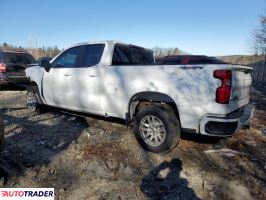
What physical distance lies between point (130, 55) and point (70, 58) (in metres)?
1.39

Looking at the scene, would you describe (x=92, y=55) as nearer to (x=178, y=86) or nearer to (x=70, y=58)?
(x=70, y=58)

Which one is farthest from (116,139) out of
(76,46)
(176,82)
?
(76,46)

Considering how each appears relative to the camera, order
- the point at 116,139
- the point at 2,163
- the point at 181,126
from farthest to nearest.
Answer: the point at 116,139 → the point at 181,126 → the point at 2,163

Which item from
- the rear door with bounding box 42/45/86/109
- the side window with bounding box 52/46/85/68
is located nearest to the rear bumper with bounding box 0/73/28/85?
the rear door with bounding box 42/45/86/109

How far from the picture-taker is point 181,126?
4.81 meters

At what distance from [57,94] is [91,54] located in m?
1.37

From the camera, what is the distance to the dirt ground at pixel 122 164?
387 centimetres

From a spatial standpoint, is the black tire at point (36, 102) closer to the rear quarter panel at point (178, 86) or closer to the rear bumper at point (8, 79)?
the rear quarter panel at point (178, 86)

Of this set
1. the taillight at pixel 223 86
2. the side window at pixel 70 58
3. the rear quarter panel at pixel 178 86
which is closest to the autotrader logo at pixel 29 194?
the rear quarter panel at pixel 178 86

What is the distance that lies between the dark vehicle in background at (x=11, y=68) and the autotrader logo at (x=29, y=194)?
32.4ft

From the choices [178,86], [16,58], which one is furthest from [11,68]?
[178,86]

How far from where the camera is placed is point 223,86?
4.35 meters

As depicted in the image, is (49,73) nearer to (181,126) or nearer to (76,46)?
(76,46)

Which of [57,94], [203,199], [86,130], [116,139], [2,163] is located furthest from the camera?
[57,94]
